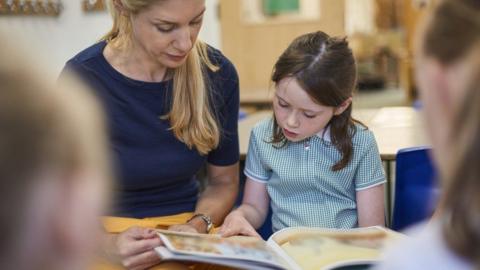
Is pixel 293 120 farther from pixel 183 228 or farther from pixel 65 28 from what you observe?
pixel 65 28

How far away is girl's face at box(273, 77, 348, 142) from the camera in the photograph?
1709 millimetres

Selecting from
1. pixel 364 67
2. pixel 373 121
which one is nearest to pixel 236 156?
pixel 373 121

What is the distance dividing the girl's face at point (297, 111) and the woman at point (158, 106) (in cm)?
20

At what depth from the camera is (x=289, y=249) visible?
4.57ft

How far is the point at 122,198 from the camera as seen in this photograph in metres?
1.77

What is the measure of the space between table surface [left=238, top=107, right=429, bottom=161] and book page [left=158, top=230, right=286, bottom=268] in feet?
2.82

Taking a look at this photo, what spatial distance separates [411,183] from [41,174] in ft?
4.71

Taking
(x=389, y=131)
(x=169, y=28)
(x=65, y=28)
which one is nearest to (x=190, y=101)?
A: (x=169, y=28)

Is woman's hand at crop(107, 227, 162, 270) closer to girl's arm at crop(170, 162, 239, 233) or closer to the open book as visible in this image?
the open book

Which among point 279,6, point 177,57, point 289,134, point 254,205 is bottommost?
point 279,6

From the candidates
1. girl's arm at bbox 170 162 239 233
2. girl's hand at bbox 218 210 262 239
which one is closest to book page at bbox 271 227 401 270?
girl's hand at bbox 218 210 262 239

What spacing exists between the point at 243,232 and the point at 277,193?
207 mm

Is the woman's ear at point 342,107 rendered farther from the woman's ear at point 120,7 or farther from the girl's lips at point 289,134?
the woman's ear at point 120,7

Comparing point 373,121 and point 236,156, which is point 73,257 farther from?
point 373,121
